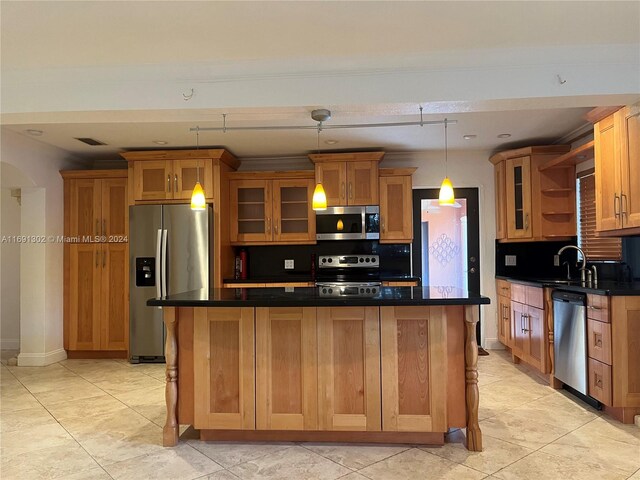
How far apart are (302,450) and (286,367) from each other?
19.4 inches

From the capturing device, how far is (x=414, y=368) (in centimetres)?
269

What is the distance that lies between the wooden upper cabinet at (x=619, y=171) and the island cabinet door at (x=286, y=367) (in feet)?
8.03

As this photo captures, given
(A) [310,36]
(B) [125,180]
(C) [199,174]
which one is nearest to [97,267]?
(B) [125,180]

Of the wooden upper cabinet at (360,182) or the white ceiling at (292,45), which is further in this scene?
the wooden upper cabinet at (360,182)

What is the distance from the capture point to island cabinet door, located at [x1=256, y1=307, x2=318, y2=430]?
2.74 metres

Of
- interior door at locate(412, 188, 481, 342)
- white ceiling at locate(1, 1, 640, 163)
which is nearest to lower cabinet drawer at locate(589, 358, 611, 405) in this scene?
white ceiling at locate(1, 1, 640, 163)

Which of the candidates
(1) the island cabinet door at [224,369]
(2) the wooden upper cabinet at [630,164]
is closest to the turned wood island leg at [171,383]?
(1) the island cabinet door at [224,369]

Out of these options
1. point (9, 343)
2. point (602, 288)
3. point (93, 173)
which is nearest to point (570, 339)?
point (602, 288)

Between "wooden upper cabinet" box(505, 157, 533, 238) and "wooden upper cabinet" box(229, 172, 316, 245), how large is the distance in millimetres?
2261

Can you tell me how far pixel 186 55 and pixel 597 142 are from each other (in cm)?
325

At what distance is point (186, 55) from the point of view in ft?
9.37

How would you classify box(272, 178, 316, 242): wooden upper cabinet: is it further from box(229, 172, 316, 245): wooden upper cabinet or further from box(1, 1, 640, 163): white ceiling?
box(1, 1, 640, 163): white ceiling

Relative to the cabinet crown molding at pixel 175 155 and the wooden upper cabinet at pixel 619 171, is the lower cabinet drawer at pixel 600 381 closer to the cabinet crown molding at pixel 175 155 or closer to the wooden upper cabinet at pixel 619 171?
the wooden upper cabinet at pixel 619 171

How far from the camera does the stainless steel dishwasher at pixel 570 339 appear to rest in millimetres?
3391
